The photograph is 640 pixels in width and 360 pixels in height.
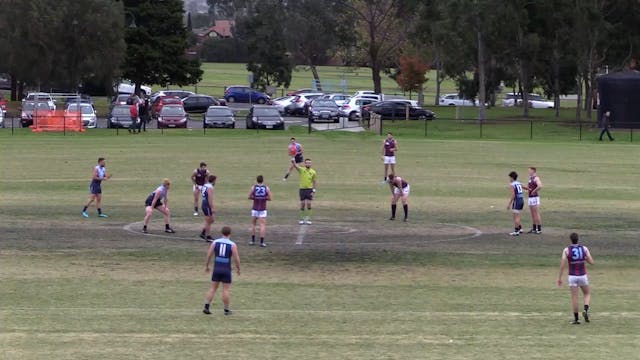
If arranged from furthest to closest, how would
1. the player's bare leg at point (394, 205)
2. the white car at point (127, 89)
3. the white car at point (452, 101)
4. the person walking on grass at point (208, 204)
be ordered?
1. the white car at point (452, 101)
2. the white car at point (127, 89)
3. the player's bare leg at point (394, 205)
4. the person walking on grass at point (208, 204)

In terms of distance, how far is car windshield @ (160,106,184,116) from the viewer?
72.4m

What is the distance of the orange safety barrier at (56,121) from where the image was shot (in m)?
69.4

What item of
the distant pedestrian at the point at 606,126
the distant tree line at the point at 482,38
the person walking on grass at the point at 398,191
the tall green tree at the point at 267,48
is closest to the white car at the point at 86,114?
the distant tree line at the point at 482,38

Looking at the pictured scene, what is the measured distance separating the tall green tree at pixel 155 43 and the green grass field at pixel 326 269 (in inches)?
1652

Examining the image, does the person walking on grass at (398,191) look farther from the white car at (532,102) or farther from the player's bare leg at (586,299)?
the white car at (532,102)

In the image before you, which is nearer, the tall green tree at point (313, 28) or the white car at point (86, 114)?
the white car at point (86, 114)

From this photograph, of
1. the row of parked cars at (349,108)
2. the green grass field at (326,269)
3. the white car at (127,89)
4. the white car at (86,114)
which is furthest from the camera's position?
the white car at (127,89)

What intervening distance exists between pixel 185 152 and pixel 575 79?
47482mm

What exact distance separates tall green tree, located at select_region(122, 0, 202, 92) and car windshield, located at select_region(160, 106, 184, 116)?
68.0 ft

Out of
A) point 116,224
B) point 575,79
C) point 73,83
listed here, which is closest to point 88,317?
point 116,224

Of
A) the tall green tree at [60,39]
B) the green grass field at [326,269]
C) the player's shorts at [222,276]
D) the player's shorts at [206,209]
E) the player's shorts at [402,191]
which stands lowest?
the green grass field at [326,269]

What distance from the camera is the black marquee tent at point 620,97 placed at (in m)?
75.2

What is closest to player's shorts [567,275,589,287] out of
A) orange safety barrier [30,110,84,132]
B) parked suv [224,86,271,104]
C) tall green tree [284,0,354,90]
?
orange safety barrier [30,110,84,132]

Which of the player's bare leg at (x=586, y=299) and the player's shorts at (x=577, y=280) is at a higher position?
the player's shorts at (x=577, y=280)
